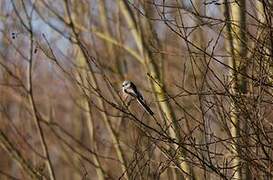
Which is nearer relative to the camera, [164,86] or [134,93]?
[134,93]

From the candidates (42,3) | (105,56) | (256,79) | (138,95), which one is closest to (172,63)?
(105,56)

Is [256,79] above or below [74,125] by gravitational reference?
below

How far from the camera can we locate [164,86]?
20.4 feet

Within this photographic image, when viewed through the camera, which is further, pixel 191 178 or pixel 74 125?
pixel 74 125

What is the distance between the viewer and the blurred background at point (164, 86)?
4.48 meters

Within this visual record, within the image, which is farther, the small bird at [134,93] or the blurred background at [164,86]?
the small bird at [134,93]

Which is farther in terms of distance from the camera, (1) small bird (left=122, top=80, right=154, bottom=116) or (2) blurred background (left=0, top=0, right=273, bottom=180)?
(1) small bird (left=122, top=80, right=154, bottom=116)

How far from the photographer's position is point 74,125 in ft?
67.1

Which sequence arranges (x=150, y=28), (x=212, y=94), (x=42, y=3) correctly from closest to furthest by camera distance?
1. (x=212, y=94)
2. (x=150, y=28)
3. (x=42, y=3)

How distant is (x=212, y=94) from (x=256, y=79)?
305 millimetres

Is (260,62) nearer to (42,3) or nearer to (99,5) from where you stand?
(42,3)

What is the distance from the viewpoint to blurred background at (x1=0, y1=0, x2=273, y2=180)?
4.48m

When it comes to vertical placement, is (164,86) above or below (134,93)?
above

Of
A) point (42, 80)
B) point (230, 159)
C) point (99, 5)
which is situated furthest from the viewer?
point (42, 80)
